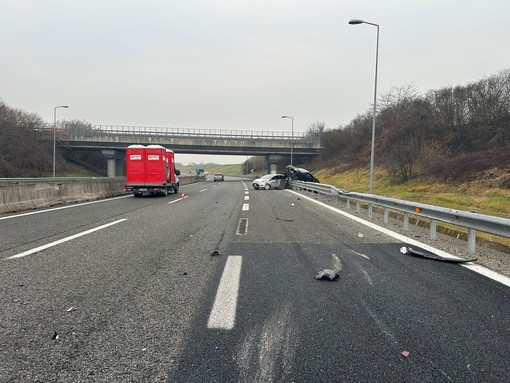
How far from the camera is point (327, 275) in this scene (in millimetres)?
4637

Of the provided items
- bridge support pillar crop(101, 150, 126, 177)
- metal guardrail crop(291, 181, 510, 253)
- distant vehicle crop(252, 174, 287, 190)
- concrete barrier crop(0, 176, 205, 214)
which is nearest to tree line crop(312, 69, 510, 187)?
distant vehicle crop(252, 174, 287, 190)

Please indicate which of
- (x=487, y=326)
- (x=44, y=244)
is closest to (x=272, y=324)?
(x=487, y=326)

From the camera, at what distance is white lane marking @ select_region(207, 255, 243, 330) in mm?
3227

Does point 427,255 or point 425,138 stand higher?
point 425,138

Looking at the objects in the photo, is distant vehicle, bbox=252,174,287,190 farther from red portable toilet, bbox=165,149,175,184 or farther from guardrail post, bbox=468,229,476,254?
guardrail post, bbox=468,229,476,254

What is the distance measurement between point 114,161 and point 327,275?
63.1 m

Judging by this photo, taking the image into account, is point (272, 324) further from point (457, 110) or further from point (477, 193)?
point (457, 110)

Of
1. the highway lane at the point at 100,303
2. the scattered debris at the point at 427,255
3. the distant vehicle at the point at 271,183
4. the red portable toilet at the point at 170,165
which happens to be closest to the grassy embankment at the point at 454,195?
the scattered debris at the point at 427,255

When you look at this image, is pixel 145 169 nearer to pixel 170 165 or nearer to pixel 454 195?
pixel 170 165

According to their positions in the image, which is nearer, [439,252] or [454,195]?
[439,252]

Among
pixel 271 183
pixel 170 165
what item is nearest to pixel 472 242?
pixel 170 165

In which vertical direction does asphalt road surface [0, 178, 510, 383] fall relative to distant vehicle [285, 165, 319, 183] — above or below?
below

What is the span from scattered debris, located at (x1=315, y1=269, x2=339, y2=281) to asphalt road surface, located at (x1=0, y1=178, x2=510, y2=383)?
0.09m

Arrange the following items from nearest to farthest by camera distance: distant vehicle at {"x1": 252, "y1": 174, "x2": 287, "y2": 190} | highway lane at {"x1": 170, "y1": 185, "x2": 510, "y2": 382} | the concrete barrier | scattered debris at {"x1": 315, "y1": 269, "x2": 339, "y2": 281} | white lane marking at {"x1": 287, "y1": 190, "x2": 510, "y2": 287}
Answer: highway lane at {"x1": 170, "y1": 185, "x2": 510, "y2": 382} < scattered debris at {"x1": 315, "y1": 269, "x2": 339, "y2": 281} < white lane marking at {"x1": 287, "y1": 190, "x2": 510, "y2": 287} < the concrete barrier < distant vehicle at {"x1": 252, "y1": 174, "x2": 287, "y2": 190}
